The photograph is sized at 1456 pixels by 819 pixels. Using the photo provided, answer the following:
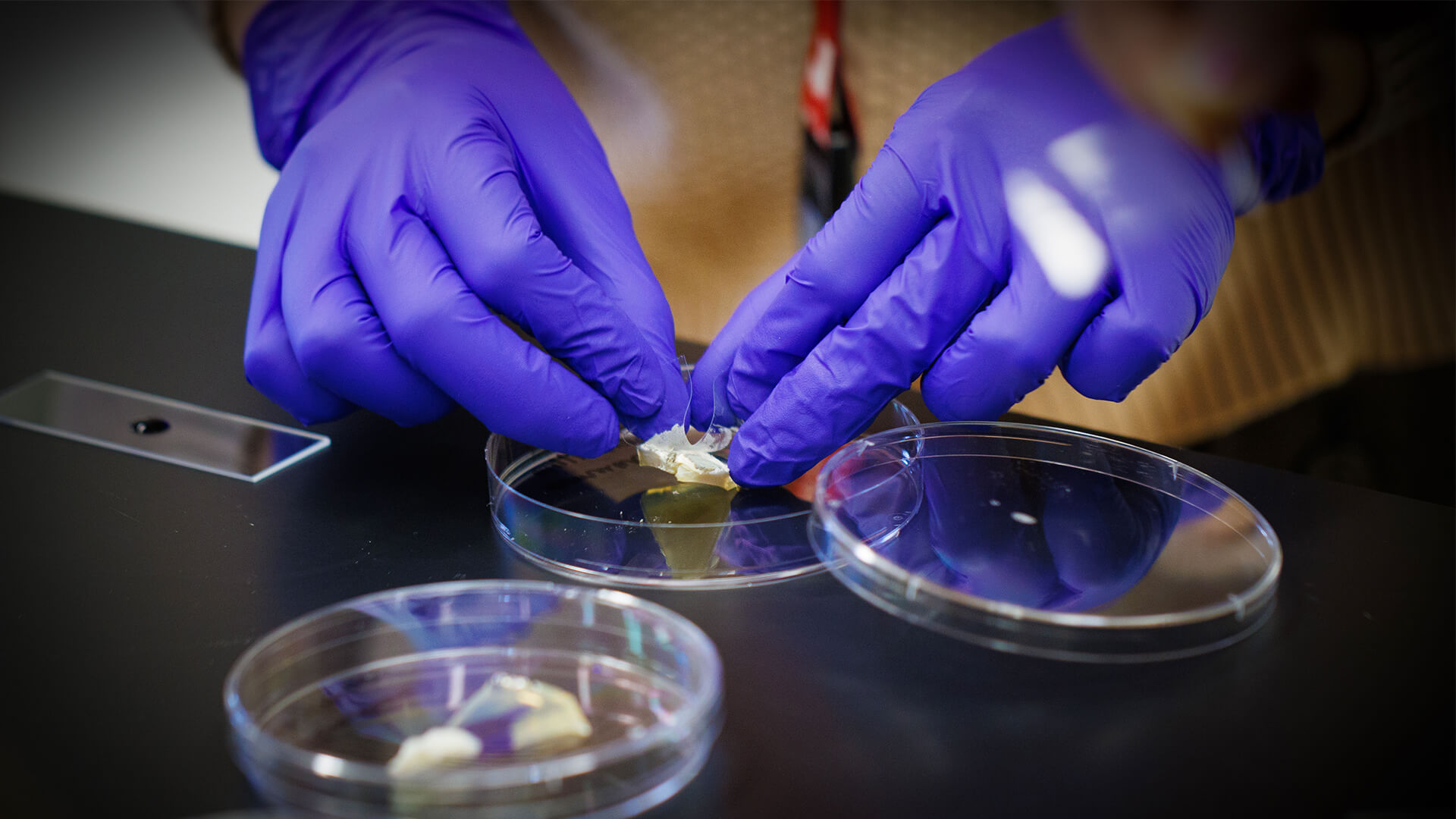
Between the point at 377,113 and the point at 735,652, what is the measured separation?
863mm

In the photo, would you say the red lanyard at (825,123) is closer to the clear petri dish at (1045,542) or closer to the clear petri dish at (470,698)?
the clear petri dish at (1045,542)

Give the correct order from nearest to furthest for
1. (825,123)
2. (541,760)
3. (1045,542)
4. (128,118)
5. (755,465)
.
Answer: (541,760) → (1045,542) → (755,465) → (825,123) → (128,118)

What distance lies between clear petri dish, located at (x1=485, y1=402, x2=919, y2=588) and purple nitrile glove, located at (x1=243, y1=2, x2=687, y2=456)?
77mm

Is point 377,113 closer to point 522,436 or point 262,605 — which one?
point 522,436

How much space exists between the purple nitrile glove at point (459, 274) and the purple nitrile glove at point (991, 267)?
0.18 m

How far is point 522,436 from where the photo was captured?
3.85 feet

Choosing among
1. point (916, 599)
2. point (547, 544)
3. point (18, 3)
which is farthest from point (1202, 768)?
point (18, 3)

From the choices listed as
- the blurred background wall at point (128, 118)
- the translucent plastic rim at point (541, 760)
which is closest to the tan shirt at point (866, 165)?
the translucent plastic rim at point (541, 760)

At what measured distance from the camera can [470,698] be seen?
0.76 m

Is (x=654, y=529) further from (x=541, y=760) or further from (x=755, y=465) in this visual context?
(x=541, y=760)

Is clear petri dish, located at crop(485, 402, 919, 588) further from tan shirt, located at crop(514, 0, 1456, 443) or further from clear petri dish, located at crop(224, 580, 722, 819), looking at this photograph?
tan shirt, located at crop(514, 0, 1456, 443)

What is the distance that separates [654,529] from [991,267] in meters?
0.48

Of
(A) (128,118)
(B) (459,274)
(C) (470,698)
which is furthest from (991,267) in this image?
(A) (128,118)

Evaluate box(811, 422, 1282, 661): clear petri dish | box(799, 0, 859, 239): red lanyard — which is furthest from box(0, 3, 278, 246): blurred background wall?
box(811, 422, 1282, 661): clear petri dish
